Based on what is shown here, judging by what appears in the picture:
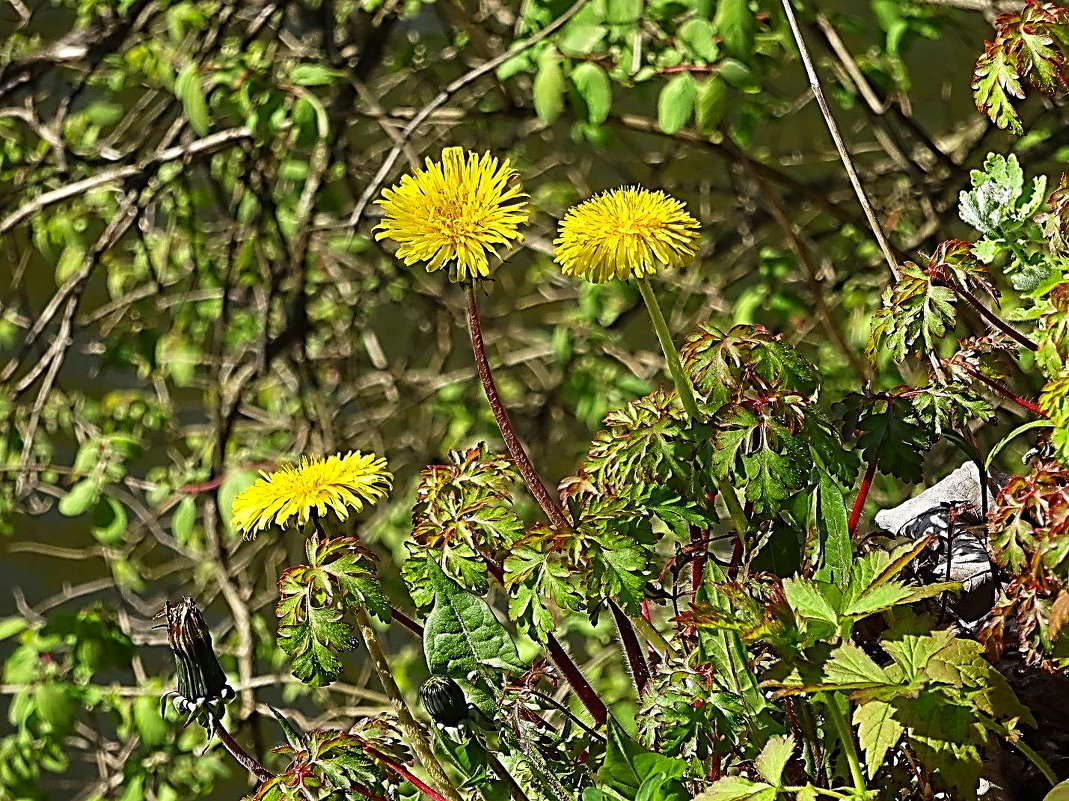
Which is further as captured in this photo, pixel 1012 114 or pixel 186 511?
pixel 186 511

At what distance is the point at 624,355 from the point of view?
227 cm

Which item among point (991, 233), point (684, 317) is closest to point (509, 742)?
point (991, 233)

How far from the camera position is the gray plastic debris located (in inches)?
27.5

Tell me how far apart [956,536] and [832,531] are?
112mm

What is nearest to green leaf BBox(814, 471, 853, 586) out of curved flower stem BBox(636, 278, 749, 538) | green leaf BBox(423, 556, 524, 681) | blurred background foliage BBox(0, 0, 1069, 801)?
curved flower stem BBox(636, 278, 749, 538)

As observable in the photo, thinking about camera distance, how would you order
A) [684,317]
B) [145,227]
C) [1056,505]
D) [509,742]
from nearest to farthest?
[1056,505]
[509,742]
[145,227]
[684,317]

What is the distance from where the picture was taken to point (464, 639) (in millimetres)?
647

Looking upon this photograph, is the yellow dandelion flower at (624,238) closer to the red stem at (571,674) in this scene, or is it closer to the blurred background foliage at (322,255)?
the red stem at (571,674)

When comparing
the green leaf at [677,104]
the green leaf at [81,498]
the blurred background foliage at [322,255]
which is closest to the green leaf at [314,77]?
the blurred background foliage at [322,255]

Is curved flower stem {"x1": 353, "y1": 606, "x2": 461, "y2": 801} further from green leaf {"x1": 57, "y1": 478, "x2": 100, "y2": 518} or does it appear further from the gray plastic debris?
green leaf {"x1": 57, "y1": 478, "x2": 100, "y2": 518}

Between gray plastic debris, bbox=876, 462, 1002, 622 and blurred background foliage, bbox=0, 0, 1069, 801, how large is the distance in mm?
488

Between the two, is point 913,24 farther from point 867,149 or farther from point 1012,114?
point 1012,114

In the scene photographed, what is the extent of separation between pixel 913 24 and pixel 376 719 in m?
1.42

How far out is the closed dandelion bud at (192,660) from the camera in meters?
0.64
